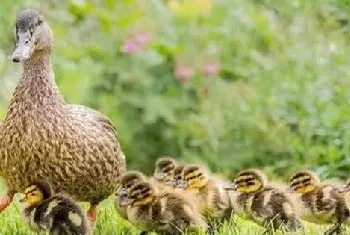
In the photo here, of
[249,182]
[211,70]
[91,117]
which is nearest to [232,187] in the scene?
[249,182]

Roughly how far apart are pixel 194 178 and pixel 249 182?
34cm

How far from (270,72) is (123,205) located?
3.62 meters

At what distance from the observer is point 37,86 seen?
248 inches

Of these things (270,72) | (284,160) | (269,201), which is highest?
(270,72)

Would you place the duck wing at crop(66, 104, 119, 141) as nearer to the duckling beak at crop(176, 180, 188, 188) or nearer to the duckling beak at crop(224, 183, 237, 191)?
the duckling beak at crop(176, 180, 188, 188)

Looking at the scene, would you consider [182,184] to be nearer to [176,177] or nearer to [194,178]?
[194,178]

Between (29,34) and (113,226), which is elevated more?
(29,34)

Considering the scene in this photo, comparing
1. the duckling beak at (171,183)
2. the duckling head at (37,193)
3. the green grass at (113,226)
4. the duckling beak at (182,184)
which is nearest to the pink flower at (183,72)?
the green grass at (113,226)

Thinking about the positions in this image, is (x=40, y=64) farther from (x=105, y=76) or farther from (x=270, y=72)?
(x=105, y=76)

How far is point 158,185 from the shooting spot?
21.3 ft

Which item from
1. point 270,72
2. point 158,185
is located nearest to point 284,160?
point 270,72

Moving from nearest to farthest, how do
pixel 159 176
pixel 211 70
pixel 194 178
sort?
1. pixel 194 178
2. pixel 159 176
3. pixel 211 70

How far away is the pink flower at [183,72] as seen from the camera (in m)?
10.6

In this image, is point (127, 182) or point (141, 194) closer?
point (141, 194)
